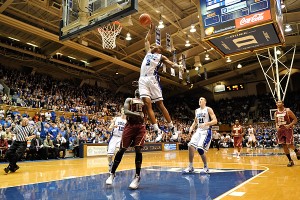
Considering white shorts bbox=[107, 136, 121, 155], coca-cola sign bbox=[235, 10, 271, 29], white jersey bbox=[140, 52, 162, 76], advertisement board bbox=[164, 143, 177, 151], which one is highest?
coca-cola sign bbox=[235, 10, 271, 29]

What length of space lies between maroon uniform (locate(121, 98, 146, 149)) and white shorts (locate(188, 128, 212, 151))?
2.32 metres

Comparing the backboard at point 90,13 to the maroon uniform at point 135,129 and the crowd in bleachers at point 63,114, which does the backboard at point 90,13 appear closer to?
the maroon uniform at point 135,129

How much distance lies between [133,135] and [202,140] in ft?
8.28

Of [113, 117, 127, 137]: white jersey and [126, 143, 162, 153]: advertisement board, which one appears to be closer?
[113, 117, 127, 137]: white jersey

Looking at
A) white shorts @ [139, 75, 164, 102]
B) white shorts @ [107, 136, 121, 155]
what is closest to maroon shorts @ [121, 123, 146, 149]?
white shorts @ [139, 75, 164, 102]

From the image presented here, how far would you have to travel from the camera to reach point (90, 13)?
7.61 m

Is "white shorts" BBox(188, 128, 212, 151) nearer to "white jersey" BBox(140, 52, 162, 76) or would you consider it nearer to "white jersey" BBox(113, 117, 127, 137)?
"white jersey" BBox(113, 117, 127, 137)

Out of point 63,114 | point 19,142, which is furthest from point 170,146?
point 19,142

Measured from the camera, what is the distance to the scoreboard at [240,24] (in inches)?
275

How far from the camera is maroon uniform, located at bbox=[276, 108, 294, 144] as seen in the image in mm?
7945

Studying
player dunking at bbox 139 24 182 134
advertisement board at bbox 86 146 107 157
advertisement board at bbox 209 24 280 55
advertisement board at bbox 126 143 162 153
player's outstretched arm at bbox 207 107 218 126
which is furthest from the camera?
advertisement board at bbox 126 143 162 153

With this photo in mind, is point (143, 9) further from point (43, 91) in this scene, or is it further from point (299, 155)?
point (299, 155)

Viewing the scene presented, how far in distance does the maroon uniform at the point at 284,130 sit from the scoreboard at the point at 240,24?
7.31 feet

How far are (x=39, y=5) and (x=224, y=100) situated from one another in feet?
93.7
